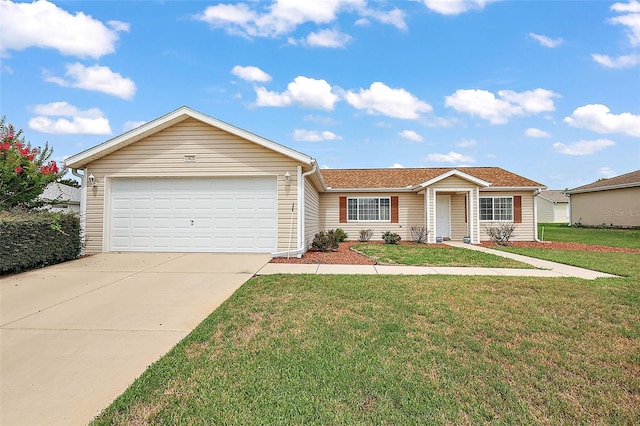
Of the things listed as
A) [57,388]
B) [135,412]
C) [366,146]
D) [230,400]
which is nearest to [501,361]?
[230,400]

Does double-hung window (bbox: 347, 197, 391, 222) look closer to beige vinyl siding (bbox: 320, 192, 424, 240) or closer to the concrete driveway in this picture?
beige vinyl siding (bbox: 320, 192, 424, 240)

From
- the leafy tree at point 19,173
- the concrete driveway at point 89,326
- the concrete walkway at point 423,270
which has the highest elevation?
the leafy tree at point 19,173

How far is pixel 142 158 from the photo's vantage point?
Result: 990 centimetres

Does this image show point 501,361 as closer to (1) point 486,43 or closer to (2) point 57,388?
(2) point 57,388

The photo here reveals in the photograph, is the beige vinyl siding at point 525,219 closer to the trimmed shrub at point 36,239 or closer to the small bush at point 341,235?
the small bush at point 341,235

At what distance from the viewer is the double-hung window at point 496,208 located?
A: 15391 mm

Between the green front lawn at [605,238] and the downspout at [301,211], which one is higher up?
the downspout at [301,211]

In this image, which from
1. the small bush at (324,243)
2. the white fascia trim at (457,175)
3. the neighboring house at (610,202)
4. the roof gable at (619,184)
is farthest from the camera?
the neighboring house at (610,202)

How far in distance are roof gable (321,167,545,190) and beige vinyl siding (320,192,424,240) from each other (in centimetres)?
54

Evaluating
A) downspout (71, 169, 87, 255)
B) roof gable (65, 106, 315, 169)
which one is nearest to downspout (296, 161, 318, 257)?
roof gable (65, 106, 315, 169)

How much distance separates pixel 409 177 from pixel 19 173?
15.8 meters

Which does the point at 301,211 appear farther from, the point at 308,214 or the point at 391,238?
the point at 391,238

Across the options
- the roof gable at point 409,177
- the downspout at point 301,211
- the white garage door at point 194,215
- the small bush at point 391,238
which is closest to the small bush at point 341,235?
the small bush at point 391,238

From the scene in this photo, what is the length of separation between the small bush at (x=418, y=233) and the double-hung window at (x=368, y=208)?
4.83 ft
